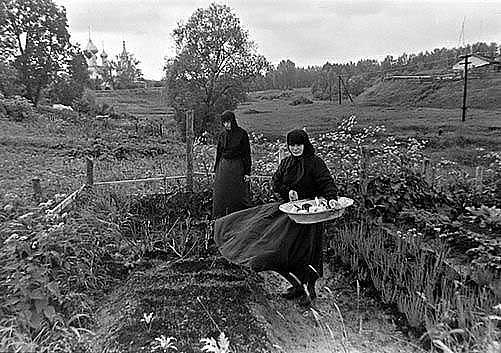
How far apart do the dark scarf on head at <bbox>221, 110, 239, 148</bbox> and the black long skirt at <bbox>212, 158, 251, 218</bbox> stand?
8.7 inches

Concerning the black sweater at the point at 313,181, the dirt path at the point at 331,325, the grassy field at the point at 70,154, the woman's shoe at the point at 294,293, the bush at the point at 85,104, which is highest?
the bush at the point at 85,104

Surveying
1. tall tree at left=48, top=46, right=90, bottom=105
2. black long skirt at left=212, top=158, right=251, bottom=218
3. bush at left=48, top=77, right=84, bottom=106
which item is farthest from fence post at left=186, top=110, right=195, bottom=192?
bush at left=48, top=77, right=84, bottom=106

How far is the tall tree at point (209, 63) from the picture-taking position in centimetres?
1156

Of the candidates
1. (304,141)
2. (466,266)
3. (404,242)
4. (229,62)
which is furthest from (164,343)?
(229,62)

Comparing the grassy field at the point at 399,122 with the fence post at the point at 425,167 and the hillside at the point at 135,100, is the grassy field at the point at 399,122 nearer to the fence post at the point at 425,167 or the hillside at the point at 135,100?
the fence post at the point at 425,167

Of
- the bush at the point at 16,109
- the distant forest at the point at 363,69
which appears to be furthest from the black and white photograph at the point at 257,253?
the distant forest at the point at 363,69

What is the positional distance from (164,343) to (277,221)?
180 cm

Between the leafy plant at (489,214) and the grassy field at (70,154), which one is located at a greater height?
the leafy plant at (489,214)

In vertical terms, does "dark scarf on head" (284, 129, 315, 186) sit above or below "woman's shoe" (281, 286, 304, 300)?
above

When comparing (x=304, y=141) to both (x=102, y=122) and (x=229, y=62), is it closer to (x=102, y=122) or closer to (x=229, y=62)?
(x=229, y=62)

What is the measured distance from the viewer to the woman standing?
4902 mm

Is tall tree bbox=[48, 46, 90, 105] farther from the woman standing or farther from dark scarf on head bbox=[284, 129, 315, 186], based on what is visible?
dark scarf on head bbox=[284, 129, 315, 186]

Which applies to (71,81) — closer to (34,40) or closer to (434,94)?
(34,40)

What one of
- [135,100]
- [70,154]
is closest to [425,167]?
[70,154]
